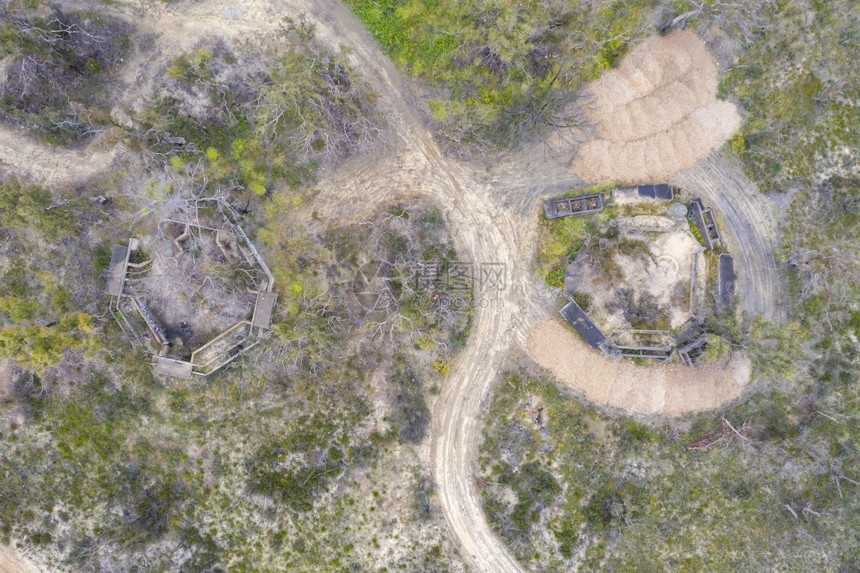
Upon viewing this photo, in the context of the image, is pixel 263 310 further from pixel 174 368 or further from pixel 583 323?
pixel 583 323

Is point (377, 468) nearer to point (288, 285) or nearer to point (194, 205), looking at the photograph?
point (288, 285)

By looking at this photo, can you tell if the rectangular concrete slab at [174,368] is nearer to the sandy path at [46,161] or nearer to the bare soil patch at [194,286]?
the bare soil patch at [194,286]

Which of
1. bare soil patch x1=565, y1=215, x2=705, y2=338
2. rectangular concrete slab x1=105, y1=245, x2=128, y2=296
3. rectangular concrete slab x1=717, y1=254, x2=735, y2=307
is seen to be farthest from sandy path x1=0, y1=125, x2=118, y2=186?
rectangular concrete slab x1=717, y1=254, x2=735, y2=307

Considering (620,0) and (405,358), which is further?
(405,358)

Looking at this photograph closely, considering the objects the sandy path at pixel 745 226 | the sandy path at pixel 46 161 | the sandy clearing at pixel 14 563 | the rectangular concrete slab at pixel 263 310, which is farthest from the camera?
the sandy path at pixel 745 226

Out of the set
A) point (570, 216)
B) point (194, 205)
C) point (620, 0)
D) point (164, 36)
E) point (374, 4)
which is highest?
point (620, 0)

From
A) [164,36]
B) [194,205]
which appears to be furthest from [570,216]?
[164,36]

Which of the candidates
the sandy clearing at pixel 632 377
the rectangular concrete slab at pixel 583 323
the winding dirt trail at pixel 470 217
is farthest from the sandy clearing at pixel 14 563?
the rectangular concrete slab at pixel 583 323
